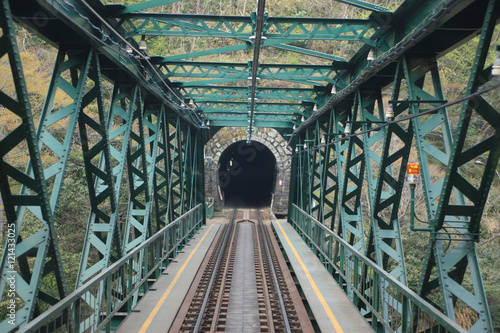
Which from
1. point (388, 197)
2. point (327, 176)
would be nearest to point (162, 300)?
point (388, 197)

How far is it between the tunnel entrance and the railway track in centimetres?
2204

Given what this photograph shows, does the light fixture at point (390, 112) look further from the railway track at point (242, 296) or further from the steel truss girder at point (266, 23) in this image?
the railway track at point (242, 296)

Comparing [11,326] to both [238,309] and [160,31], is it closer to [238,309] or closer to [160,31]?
[238,309]

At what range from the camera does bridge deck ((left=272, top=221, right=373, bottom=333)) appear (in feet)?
23.7

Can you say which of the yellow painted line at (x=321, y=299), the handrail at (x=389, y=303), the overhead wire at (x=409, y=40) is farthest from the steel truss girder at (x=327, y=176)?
the overhead wire at (x=409, y=40)

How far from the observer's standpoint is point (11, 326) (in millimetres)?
4797

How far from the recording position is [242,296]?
10.3 metres

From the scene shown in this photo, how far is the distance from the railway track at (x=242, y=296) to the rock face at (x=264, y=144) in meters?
14.0

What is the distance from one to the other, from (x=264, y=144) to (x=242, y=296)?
2055cm

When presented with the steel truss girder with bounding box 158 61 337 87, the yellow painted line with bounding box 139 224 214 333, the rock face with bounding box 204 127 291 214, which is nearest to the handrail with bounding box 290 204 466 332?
the yellow painted line with bounding box 139 224 214 333

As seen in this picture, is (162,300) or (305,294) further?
(305,294)

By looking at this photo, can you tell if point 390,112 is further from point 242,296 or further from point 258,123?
point 258,123

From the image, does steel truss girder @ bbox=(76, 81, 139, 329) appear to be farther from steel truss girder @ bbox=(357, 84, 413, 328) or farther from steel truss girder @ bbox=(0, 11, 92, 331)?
steel truss girder @ bbox=(357, 84, 413, 328)

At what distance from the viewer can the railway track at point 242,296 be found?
8086 mm
